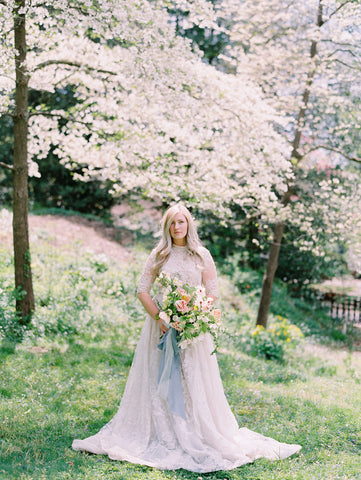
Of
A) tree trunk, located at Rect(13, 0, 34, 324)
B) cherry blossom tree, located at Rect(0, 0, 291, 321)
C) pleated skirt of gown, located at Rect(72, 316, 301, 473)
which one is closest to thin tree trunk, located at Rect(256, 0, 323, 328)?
cherry blossom tree, located at Rect(0, 0, 291, 321)

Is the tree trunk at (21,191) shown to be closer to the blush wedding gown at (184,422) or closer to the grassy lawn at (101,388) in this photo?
the grassy lawn at (101,388)

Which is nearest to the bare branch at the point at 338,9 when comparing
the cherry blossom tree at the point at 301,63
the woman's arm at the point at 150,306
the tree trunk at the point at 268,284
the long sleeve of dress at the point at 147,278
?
the cherry blossom tree at the point at 301,63

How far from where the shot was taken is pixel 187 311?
3986 mm

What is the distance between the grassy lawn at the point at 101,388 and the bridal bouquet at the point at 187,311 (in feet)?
3.56

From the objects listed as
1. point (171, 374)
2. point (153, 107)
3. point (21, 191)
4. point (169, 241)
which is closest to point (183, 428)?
point (171, 374)

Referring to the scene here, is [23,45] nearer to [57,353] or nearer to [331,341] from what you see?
[57,353]

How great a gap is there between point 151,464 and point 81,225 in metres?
10.9

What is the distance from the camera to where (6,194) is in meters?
17.3

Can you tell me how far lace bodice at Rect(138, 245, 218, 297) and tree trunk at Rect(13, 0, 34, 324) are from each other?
3216mm

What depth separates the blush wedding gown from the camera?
3.86 m

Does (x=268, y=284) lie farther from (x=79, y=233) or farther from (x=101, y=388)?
(x=101, y=388)

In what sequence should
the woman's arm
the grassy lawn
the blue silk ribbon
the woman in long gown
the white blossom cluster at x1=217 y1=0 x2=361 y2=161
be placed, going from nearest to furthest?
the grassy lawn < the woman in long gown < the blue silk ribbon < the woman's arm < the white blossom cluster at x1=217 y1=0 x2=361 y2=161

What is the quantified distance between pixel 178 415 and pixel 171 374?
34cm

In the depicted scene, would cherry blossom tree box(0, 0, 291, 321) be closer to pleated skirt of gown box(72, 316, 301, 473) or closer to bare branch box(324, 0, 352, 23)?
bare branch box(324, 0, 352, 23)
